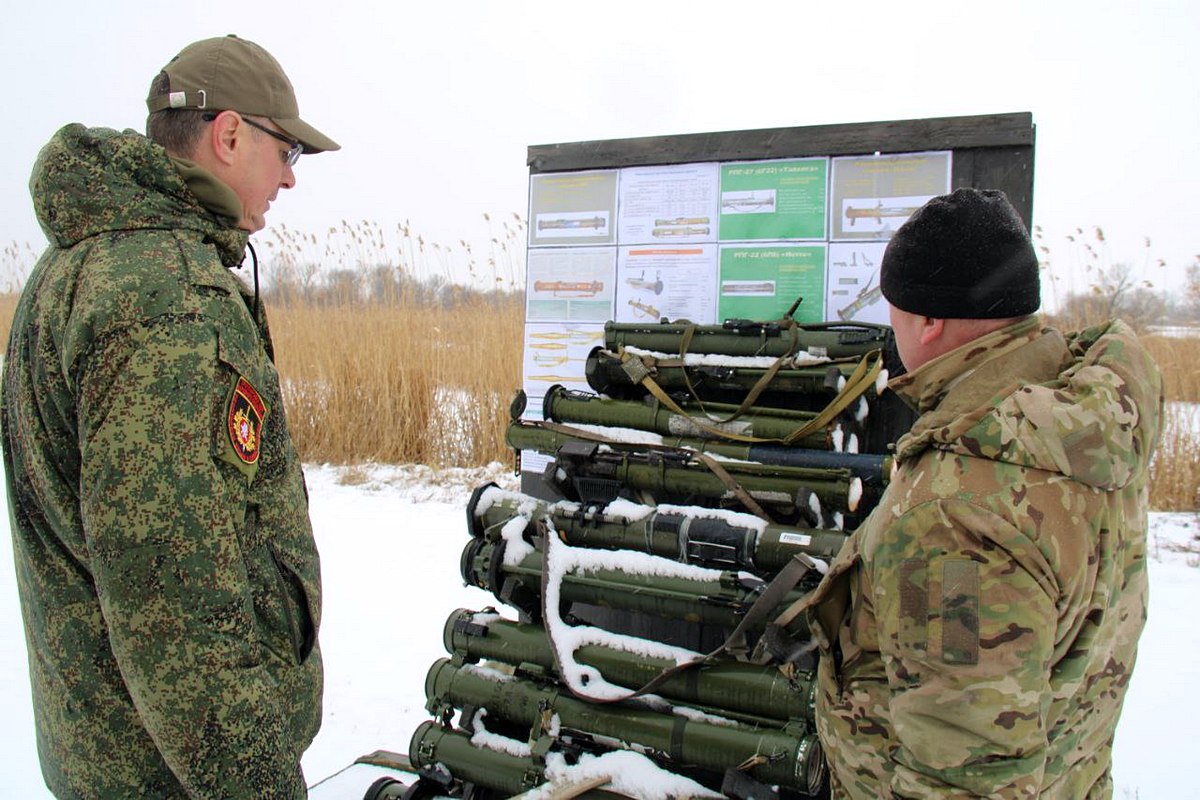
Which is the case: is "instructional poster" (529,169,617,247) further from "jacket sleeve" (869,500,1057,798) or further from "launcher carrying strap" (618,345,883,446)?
"jacket sleeve" (869,500,1057,798)

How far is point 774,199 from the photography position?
3494 millimetres

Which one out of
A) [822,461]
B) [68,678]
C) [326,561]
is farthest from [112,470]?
[326,561]

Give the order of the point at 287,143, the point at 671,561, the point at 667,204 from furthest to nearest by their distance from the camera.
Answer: the point at 667,204
the point at 671,561
the point at 287,143

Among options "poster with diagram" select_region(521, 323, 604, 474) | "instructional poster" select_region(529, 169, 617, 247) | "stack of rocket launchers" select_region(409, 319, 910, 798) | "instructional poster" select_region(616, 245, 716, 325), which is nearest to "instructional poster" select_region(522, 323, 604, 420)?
"poster with diagram" select_region(521, 323, 604, 474)

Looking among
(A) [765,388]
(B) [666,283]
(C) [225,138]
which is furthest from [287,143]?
(B) [666,283]

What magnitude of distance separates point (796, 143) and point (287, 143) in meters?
2.23

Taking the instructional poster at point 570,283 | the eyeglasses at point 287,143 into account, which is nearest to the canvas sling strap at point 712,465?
the instructional poster at point 570,283

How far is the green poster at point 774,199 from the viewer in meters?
3.42

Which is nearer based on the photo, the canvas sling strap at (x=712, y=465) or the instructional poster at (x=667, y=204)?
the canvas sling strap at (x=712, y=465)

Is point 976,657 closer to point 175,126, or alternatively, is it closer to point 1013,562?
point 1013,562

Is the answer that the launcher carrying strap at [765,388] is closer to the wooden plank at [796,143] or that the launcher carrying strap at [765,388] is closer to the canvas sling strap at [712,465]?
the canvas sling strap at [712,465]

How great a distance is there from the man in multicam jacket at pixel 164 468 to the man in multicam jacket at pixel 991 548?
3.46 feet

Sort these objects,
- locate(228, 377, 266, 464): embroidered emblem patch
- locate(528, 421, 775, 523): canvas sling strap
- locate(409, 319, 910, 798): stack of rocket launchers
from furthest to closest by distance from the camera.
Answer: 1. locate(528, 421, 775, 523): canvas sling strap
2. locate(409, 319, 910, 798): stack of rocket launchers
3. locate(228, 377, 266, 464): embroidered emblem patch

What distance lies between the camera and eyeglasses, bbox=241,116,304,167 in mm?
1737
